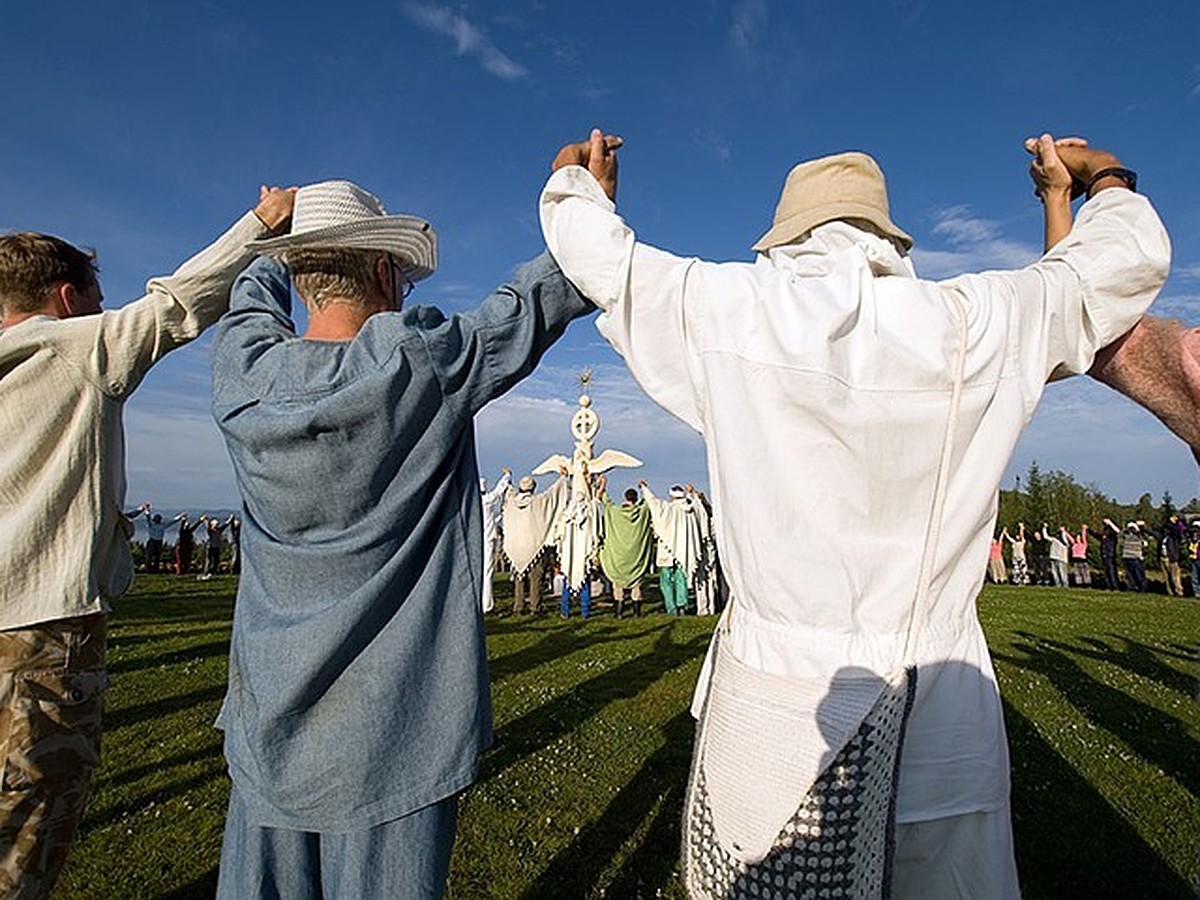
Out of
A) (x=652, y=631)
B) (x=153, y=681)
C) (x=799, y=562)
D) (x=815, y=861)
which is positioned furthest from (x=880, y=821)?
(x=652, y=631)

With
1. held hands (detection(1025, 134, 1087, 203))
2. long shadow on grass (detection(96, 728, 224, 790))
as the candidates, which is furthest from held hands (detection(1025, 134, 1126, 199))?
long shadow on grass (detection(96, 728, 224, 790))

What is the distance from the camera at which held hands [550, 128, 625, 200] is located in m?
1.82

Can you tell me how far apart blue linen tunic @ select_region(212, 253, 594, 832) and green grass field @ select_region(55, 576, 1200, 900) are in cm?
13

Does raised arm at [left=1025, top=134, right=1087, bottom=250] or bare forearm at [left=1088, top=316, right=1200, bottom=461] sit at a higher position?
raised arm at [left=1025, top=134, right=1087, bottom=250]

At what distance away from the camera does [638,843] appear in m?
4.11

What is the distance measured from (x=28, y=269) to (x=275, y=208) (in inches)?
35.0

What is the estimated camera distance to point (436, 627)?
167cm

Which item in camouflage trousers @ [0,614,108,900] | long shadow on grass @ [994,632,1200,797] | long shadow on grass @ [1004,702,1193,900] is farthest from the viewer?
long shadow on grass @ [994,632,1200,797]

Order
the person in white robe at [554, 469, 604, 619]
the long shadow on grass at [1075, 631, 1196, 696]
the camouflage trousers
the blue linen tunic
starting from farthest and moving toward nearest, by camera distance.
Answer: the person in white robe at [554, 469, 604, 619] → the long shadow on grass at [1075, 631, 1196, 696] → the camouflage trousers → the blue linen tunic

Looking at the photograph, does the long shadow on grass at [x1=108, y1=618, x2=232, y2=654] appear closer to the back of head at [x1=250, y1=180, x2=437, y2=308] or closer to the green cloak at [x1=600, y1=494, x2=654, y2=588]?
the green cloak at [x1=600, y1=494, x2=654, y2=588]

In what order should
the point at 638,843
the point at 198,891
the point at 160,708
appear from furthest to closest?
the point at 160,708 → the point at 638,843 → the point at 198,891

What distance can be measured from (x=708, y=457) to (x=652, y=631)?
1166cm

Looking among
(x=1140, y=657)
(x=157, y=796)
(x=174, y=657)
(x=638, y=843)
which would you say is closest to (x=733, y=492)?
(x=638, y=843)

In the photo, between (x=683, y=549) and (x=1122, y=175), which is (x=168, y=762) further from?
(x=683, y=549)
